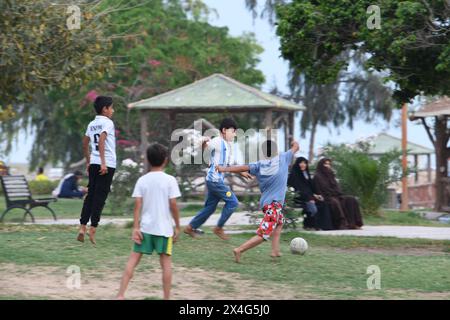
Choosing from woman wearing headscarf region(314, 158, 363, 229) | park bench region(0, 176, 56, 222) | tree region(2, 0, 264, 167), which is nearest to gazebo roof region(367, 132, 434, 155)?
tree region(2, 0, 264, 167)

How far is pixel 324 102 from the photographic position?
4922 cm

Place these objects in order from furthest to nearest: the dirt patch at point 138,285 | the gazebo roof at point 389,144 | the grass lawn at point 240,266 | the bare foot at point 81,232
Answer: the gazebo roof at point 389,144 < the bare foot at point 81,232 < the grass lawn at point 240,266 < the dirt patch at point 138,285

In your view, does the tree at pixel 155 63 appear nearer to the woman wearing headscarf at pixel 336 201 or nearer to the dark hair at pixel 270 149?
the woman wearing headscarf at pixel 336 201

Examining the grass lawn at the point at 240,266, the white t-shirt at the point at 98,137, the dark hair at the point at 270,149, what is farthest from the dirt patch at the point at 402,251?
the white t-shirt at the point at 98,137

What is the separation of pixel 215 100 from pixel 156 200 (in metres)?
17.7

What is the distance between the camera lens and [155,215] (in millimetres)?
9609

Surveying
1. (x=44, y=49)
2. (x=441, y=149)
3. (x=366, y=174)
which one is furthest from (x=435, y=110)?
(x=44, y=49)

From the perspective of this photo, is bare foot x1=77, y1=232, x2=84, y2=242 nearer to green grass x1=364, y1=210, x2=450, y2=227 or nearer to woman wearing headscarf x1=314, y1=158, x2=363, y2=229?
woman wearing headscarf x1=314, y1=158, x2=363, y2=229

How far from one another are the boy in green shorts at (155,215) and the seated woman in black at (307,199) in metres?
8.47

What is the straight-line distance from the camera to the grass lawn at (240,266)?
10914mm

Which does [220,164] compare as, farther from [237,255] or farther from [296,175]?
[296,175]

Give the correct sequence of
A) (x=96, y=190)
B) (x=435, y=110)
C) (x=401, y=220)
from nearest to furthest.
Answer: (x=96, y=190) < (x=401, y=220) < (x=435, y=110)

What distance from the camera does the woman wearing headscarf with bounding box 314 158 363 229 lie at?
19.2 metres
